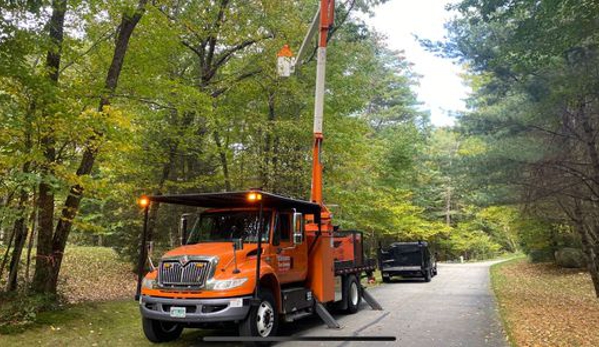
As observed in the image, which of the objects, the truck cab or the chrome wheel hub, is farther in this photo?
the chrome wheel hub

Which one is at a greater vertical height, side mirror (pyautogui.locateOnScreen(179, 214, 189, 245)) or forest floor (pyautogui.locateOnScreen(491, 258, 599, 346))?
side mirror (pyautogui.locateOnScreen(179, 214, 189, 245))

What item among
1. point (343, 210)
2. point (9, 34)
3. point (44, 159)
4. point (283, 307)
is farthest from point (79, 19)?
point (343, 210)

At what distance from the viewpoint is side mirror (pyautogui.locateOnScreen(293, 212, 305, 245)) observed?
816 cm

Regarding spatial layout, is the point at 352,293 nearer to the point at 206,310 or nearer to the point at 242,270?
the point at 242,270

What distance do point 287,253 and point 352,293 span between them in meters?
3.40

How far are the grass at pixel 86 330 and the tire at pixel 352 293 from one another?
145 inches

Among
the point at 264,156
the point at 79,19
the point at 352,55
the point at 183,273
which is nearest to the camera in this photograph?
the point at 183,273

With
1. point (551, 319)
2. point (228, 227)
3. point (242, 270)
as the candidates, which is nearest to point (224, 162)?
point (228, 227)

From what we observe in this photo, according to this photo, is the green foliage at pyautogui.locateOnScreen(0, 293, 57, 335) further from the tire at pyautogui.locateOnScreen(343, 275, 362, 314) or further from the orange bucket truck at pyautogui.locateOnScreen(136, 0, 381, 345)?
the tire at pyautogui.locateOnScreen(343, 275, 362, 314)

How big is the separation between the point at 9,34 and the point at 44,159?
2034 millimetres

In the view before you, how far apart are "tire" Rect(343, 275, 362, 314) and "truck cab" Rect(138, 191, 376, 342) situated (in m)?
0.77

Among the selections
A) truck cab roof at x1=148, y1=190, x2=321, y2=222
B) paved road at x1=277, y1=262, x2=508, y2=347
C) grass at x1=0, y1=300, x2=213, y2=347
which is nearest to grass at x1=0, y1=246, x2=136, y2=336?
grass at x1=0, y1=300, x2=213, y2=347

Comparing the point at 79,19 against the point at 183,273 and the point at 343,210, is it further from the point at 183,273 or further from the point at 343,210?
the point at 343,210

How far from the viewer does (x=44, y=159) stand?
7.85 meters
